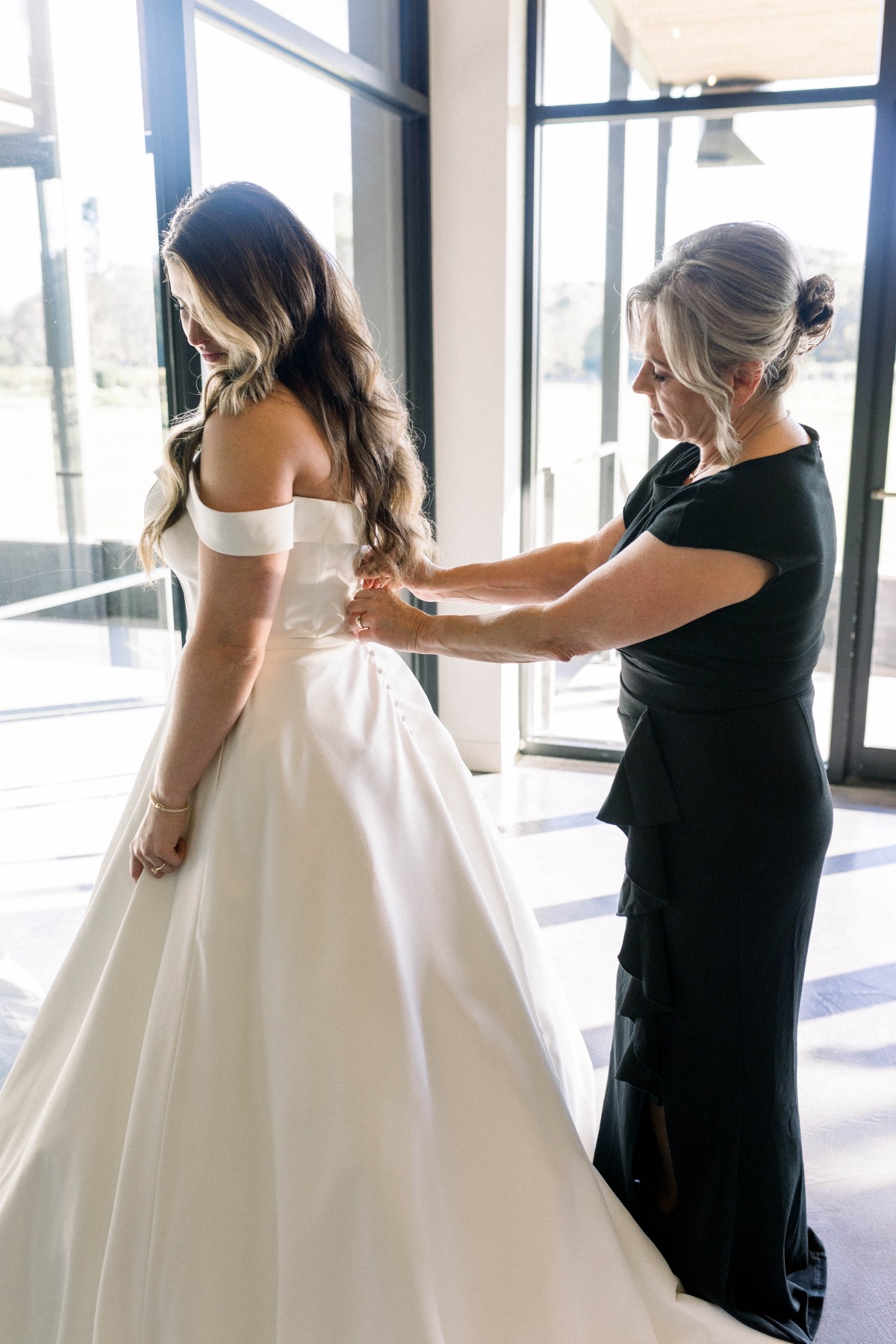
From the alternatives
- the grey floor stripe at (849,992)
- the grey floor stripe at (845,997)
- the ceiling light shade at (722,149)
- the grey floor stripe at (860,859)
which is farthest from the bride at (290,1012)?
the ceiling light shade at (722,149)

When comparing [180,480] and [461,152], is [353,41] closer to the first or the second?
[461,152]

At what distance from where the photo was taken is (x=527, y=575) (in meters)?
2.09

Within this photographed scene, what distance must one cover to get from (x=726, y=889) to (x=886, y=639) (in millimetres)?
2914

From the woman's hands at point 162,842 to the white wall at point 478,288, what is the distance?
2.67m

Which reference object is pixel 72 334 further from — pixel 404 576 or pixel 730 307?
pixel 730 307

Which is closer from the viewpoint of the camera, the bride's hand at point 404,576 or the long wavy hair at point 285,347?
the long wavy hair at point 285,347

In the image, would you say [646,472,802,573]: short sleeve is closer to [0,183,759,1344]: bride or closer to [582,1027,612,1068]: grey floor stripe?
[0,183,759,1344]: bride

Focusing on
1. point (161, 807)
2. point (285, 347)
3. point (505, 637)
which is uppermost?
point (285, 347)

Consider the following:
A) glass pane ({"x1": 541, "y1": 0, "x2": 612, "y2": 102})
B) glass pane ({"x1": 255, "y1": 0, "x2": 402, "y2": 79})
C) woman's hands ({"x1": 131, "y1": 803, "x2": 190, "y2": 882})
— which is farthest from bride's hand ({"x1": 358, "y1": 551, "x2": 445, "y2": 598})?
glass pane ({"x1": 541, "y1": 0, "x2": 612, "y2": 102})

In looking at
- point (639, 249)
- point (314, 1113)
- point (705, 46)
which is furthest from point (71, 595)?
point (705, 46)

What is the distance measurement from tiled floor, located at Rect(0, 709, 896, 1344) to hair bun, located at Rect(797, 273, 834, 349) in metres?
1.53

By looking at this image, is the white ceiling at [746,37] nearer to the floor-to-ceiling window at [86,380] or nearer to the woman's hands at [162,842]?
the floor-to-ceiling window at [86,380]

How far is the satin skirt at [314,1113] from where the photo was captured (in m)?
1.47

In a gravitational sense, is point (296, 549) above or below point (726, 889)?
above
